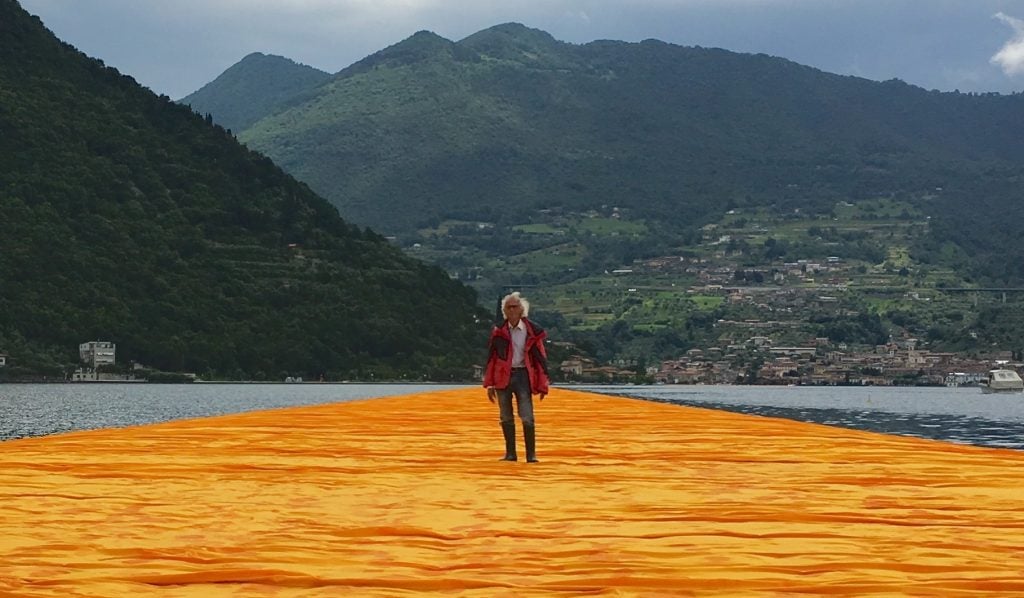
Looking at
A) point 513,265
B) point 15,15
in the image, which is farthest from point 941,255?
point 15,15

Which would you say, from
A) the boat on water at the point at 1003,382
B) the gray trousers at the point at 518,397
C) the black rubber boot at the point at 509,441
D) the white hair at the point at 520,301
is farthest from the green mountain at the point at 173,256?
the white hair at the point at 520,301

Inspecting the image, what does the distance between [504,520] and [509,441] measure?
13.7 ft

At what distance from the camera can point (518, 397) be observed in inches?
429

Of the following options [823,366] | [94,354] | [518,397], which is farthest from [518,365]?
[823,366]

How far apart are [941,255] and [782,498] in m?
186

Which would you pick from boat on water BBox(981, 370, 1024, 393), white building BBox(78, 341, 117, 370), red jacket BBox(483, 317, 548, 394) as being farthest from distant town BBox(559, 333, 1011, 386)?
red jacket BBox(483, 317, 548, 394)

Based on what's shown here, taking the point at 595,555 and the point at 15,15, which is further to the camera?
the point at 15,15

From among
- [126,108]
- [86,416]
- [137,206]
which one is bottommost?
[86,416]

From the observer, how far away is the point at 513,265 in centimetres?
18750

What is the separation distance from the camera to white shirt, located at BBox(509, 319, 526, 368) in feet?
34.5

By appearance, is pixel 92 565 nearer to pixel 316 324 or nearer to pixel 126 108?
pixel 316 324

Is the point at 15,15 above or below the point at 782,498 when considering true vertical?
above

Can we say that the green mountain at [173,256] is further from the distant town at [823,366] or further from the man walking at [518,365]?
the man walking at [518,365]

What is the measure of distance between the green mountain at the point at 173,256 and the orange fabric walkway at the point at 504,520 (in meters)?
87.9
